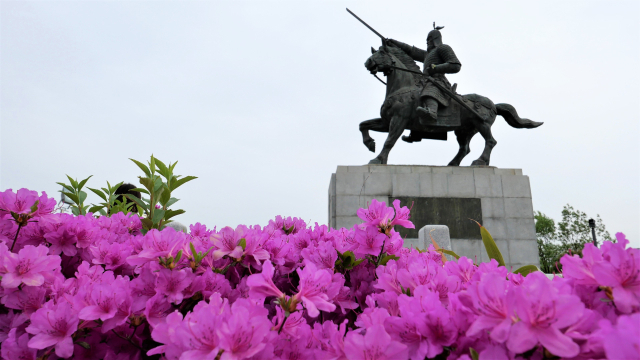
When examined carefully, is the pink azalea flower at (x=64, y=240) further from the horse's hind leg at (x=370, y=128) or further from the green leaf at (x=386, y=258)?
the horse's hind leg at (x=370, y=128)

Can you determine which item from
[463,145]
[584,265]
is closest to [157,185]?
[584,265]

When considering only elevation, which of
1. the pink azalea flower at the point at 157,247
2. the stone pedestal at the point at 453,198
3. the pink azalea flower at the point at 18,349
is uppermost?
the stone pedestal at the point at 453,198

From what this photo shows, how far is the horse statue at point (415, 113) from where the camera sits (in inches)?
361

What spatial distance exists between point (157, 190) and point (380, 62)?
8.38 m

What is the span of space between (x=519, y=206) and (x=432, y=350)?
9.11 meters

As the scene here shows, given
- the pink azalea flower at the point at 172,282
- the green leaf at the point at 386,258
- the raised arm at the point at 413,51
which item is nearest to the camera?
the pink azalea flower at the point at 172,282

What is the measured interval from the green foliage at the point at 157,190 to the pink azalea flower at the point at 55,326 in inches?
33.2

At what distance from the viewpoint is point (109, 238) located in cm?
161

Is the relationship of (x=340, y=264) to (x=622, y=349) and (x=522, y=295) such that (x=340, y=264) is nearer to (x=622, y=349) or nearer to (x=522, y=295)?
(x=522, y=295)

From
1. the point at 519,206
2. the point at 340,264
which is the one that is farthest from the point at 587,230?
the point at 340,264

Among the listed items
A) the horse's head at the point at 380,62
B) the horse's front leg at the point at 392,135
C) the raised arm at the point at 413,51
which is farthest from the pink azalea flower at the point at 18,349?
the raised arm at the point at 413,51

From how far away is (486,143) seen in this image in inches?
375

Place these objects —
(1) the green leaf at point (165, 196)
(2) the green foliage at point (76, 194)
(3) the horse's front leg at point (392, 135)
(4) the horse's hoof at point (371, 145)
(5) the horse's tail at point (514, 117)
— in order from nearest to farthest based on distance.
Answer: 1. (1) the green leaf at point (165, 196)
2. (2) the green foliage at point (76, 194)
3. (3) the horse's front leg at point (392, 135)
4. (5) the horse's tail at point (514, 117)
5. (4) the horse's hoof at point (371, 145)

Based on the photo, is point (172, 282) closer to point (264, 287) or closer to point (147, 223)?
point (264, 287)
